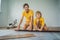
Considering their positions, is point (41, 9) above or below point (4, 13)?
above

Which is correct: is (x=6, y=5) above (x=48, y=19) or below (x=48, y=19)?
above

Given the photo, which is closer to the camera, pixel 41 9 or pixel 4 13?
pixel 4 13

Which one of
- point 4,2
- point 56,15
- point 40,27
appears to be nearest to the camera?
point 40,27

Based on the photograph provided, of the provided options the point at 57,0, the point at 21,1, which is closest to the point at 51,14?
the point at 57,0

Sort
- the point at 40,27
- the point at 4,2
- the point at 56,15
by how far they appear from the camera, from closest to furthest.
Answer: the point at 40,27 → the point at 4,2 → the point at 56,15

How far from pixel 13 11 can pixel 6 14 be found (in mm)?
325

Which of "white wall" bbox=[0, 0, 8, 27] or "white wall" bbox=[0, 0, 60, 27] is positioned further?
"white wall" bbox=[0, 0, 60, 27]

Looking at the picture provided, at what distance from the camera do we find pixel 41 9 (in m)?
5.94

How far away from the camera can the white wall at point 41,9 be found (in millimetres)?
5820

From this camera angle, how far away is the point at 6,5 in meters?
5.73

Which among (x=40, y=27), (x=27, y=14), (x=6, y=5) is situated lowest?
(x=40, y=27)

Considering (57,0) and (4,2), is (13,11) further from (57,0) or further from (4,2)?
(57,0)

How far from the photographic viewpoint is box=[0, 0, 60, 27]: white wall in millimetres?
5820

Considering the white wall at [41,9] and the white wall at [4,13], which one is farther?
the white wall at [41,9]
